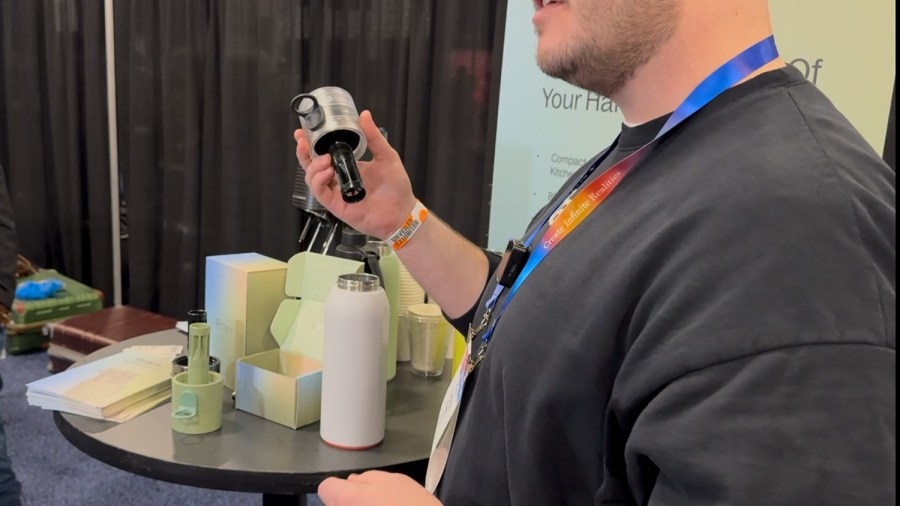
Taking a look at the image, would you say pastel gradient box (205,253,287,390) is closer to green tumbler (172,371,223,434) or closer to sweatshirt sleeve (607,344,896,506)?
green tumbler (172,371,223,434)

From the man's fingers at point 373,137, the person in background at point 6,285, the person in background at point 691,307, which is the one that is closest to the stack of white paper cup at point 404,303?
the man's fingers at point 373,137

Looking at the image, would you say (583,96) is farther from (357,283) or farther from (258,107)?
(258,107)

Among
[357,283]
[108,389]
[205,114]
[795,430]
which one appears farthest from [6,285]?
[795,430]

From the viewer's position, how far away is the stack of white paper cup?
1.42 m

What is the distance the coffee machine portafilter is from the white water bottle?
146 millimetres

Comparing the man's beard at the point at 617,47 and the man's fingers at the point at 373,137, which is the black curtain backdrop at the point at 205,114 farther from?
the man's beard at the point at 617,47

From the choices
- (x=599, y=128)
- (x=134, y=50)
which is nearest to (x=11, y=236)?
(x=599, y=128)

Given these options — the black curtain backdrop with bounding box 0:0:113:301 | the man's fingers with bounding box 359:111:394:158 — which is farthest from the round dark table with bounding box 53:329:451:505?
the black curtain backdrop with bounding box 0:0:113:301

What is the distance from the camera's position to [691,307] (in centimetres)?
52

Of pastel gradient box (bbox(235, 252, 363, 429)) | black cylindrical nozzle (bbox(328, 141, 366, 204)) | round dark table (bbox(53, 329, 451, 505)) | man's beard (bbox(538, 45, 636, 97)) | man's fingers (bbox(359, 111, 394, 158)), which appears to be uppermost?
man's beard (bbox(538, 45, 636, 97))

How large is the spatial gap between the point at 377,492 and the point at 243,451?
40cm

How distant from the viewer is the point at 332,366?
3.34ft

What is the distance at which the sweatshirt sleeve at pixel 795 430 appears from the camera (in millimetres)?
456

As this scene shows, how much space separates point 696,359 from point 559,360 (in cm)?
14
